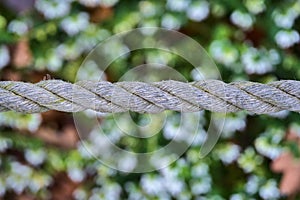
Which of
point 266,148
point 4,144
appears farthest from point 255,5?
point 4,144

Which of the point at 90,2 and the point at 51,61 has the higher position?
the point at 90,2

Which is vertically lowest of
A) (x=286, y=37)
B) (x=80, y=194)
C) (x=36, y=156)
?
(x=80, y=194)

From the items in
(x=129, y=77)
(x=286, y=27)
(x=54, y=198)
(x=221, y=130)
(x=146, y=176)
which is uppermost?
(x=286, y=27)

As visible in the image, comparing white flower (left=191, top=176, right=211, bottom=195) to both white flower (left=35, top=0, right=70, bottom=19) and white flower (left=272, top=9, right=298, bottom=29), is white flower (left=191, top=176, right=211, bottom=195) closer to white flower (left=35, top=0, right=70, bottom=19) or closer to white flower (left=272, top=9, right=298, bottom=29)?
white flower (left=272, top=9, right=298, bottom=29)

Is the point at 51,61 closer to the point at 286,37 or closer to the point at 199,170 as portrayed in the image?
the point at 199,170

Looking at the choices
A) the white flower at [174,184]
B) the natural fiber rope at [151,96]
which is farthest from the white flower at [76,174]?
the natural fiber rope at [151,96]

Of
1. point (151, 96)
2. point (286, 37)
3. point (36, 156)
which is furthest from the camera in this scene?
point (36, 156)

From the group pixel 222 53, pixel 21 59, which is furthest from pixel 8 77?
pixel 222 53

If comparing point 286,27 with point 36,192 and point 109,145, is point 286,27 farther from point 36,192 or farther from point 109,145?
point 36,192
